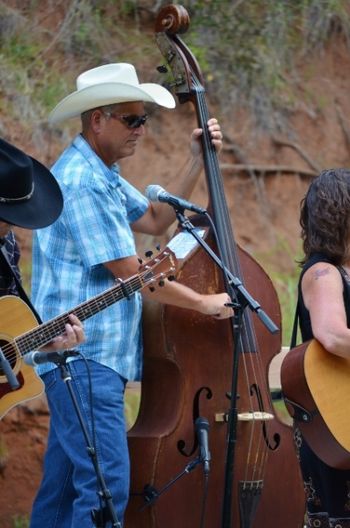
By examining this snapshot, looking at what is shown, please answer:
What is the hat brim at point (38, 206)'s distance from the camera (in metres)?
4.09

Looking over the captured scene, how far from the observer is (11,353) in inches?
165

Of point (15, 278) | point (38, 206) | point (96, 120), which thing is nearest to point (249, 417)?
point (15, 278)

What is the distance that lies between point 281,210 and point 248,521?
4.89m

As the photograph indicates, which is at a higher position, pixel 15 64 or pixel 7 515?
pixel 15 64

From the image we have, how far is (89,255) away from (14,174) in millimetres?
474

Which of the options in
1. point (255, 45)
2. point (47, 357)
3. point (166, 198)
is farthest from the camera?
point (255, 45)

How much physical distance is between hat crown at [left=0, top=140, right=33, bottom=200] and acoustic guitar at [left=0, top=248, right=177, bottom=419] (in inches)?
16.0

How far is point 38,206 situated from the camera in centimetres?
420

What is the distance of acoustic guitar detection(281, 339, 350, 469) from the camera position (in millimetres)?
4203

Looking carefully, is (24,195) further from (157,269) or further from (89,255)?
(157,269)

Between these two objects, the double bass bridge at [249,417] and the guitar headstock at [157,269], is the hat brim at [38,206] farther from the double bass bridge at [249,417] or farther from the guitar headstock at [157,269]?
the double bass bridge at [249,417]

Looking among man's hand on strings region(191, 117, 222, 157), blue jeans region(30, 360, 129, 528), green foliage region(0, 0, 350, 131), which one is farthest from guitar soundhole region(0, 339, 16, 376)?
green foliage region(0, 0, 350, 131)

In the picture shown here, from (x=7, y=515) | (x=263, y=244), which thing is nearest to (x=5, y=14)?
(x=263, y=244)

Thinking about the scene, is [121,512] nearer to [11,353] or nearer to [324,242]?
[11,353]
